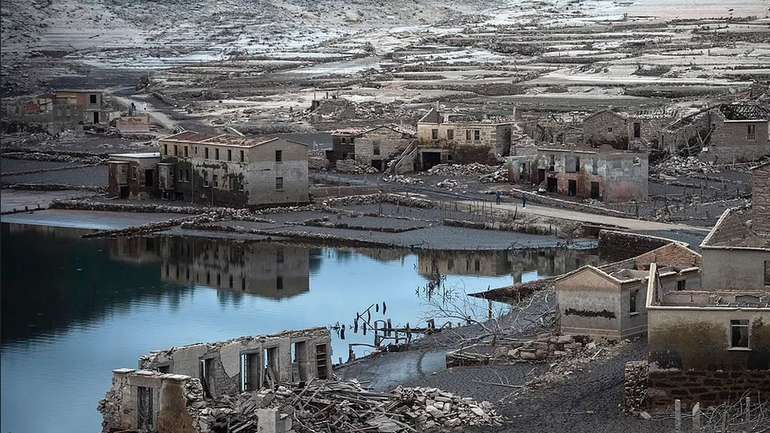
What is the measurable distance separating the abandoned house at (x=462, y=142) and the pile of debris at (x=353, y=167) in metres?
1.10

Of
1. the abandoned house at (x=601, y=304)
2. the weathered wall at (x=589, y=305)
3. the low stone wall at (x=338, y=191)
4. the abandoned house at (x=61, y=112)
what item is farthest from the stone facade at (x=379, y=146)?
the weathered wall at (x=589, y=305)

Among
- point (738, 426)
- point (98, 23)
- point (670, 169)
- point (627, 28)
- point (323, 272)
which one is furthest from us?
point (98, 23)

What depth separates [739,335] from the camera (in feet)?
59.4

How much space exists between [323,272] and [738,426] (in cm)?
1445

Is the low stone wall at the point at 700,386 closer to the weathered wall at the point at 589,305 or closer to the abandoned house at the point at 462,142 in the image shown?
the weathered wall at the point at 589,305

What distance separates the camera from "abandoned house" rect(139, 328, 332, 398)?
1789 centimetres

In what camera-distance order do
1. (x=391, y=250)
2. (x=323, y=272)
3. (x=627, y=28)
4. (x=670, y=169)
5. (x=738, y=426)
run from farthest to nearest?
(x=627, y=28), (x=670, y=169), (x=391, y=250), (x=323, y=272), (x=738, y=426)

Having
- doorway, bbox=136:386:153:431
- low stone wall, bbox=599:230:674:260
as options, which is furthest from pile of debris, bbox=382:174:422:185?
doorway, bbox=136:386:153:431

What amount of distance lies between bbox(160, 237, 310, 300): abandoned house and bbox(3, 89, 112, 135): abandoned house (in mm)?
18675

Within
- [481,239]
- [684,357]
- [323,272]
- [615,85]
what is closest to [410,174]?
[481,239]

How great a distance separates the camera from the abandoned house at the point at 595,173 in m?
37.1

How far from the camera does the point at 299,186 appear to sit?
38250mm

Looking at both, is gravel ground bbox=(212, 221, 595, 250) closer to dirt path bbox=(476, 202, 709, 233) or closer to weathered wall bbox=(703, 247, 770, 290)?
dirt path bbox=(476, 202, 709, 233)

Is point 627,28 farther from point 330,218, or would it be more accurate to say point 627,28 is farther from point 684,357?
point 684,357
